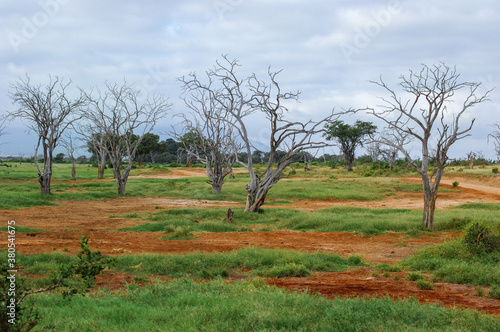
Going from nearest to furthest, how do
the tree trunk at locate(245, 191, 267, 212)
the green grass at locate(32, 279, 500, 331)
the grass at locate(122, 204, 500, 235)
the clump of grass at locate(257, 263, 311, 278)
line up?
the green grass at locate(32, 279, 500, 331) < the clump of grass at locate(257, 263, 311, 278) < the grass at locate(122, 204, 500, 235) < the tree trunk at locate(245, 191, 267, 212)

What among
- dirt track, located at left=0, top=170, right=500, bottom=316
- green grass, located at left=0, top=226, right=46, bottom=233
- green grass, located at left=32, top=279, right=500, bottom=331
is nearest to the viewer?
green grass, located at left=32, top=279, right=500, bottom=331

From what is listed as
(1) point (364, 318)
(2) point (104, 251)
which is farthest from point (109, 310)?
(2) point (104, 251)

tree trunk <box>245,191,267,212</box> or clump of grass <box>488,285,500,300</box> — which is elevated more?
tree trunk <box>245,191,267,212</box>

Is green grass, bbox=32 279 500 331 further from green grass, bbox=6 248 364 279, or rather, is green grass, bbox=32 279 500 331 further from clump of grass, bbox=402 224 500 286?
clump of grass, bbox=402 224 500 286

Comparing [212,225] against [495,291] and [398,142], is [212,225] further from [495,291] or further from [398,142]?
[495,291]

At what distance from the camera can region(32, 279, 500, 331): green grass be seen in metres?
5.43

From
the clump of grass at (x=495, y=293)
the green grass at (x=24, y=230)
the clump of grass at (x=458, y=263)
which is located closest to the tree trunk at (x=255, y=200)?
the green grass at (x=24, y=230)

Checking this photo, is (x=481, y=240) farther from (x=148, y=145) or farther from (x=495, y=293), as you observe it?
(x=148, y=145)

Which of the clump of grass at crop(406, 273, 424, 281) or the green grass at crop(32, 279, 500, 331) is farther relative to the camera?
the clump of grass at crop(406, 273, 424, 281)

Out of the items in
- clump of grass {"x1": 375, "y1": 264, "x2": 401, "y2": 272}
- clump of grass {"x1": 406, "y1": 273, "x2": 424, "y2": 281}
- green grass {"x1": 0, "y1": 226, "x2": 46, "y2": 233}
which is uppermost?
green grass {"x1": 0, "y1": 226, "x2": 46, "y2": 233}

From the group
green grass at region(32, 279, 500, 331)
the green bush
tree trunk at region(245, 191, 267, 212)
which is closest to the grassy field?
green grass at region(32, 279, 500, 331)

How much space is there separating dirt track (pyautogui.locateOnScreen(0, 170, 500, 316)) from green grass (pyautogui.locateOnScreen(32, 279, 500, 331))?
0.99m

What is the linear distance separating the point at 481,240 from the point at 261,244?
219 inches

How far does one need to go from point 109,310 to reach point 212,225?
9.03 metres
